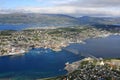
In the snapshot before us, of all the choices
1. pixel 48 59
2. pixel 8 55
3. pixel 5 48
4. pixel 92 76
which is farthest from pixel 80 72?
pixel 5 48

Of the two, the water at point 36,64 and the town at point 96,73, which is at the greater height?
the town at point 96,73

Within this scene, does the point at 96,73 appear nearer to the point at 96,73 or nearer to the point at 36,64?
the point at 96,73

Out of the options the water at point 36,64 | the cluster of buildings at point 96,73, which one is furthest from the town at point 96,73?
the water at point 36,64

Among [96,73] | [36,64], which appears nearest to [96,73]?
[96,73]

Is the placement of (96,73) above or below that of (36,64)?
above

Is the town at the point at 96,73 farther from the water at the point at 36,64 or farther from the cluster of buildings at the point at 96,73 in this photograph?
the water at the point at 36,64

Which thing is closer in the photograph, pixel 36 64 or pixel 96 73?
pixel 96 73

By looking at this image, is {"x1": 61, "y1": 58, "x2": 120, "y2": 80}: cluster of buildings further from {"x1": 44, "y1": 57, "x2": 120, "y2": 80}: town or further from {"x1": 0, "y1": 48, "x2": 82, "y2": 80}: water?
{"x1": 0, "y1": 48, "x2": 82, "y2": 80}: water

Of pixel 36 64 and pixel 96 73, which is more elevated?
pixel 96 73

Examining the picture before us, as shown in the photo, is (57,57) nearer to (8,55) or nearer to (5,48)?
(8,55)
